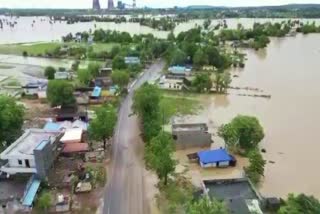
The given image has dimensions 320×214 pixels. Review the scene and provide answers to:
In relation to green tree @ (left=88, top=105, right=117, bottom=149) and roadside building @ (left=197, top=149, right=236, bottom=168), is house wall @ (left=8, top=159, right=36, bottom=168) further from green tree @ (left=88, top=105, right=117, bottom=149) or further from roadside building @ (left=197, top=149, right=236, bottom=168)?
roadside building @ (left=197, top=149, right=236, bottom=168)

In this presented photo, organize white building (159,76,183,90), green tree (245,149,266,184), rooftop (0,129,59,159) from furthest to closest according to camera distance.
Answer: white building (159,76,183,90), green tree (245,149,266,184), rooftop (0,129,59,159)

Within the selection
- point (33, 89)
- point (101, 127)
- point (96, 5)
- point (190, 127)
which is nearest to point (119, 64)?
point (33, 89)

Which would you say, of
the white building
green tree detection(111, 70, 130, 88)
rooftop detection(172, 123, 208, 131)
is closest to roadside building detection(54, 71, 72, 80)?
green tree detection(111, 70, 130, 88)

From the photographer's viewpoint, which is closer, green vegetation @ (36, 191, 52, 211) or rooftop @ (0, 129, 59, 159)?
green vegetation @ (36, 191, 52, 211)

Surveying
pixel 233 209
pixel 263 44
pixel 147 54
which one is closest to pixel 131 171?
pixel 233 209

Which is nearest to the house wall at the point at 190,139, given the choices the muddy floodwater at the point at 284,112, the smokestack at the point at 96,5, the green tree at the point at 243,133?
the green tree at the point at 243,133

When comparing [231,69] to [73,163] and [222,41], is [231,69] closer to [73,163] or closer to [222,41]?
[222,41]

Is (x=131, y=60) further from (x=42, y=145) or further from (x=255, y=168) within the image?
(x=255, y=168)
